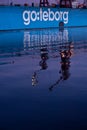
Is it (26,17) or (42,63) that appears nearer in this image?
(42,63)

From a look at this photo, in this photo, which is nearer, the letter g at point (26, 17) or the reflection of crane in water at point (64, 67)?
the reflection of crane in water at point (64, 67)

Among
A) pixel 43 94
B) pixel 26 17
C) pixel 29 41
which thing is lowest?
pixel 43 94

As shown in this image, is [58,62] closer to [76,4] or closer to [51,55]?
[51,55]

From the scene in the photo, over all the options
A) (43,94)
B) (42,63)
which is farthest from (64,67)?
(43,94)

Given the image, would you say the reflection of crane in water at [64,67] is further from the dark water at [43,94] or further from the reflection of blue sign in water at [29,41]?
the reflection of blue sign in water at [29,41]

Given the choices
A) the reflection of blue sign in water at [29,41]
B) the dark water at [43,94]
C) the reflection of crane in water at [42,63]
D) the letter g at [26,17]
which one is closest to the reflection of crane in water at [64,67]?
the dark water at [43,94]

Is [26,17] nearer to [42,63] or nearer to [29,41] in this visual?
[29,41]

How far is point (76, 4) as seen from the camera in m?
37.3

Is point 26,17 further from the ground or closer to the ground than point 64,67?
further from the ground

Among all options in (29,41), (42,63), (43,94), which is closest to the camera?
(43,94)

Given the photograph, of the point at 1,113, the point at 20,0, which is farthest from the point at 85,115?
the point at 20,0

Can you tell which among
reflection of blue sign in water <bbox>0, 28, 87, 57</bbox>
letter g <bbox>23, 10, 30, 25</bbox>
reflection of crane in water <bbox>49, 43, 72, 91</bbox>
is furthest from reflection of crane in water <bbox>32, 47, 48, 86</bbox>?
letter g <bbox>23, 10, 30, 25</bbox>

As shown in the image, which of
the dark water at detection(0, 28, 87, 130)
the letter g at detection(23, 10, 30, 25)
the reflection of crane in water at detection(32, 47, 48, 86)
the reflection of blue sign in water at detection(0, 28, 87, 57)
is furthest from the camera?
the letter g at detection(23, 10, 30, 25)

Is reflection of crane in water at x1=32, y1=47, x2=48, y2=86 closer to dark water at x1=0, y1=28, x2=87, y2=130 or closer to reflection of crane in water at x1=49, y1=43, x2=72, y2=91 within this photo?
dark water at x1=0, y1=28, x2=87, y2=130
